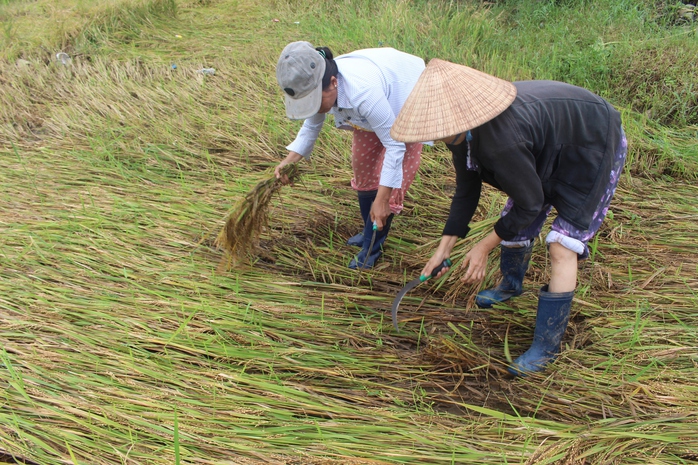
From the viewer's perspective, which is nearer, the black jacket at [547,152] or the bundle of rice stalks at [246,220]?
the black jacket at [547,152]

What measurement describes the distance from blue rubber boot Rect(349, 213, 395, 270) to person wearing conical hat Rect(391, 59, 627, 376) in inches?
25.1

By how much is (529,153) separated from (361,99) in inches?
27.5

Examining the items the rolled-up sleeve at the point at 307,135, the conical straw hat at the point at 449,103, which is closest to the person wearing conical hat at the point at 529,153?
the conical straw hat at the point at 449,103

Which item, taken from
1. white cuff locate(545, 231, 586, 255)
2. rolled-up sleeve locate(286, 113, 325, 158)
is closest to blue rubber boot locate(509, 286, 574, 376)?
white cuff locate(545, 231, 586, 255)

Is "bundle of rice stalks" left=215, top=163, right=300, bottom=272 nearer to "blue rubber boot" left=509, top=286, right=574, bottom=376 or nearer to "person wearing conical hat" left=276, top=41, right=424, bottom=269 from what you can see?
"person wearing conical hat" left=276, top=41, right=424, bottom=269

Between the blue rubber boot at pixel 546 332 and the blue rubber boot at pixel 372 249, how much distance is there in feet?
2.72

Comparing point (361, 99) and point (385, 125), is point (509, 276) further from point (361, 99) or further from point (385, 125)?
point (361, 99)

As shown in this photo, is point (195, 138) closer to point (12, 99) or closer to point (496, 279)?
point (12, 99)

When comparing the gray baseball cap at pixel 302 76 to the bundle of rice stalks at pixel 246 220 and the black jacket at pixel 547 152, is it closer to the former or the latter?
the bundle of rice stalks at pixel 246 220

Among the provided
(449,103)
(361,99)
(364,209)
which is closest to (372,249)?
(364,209)

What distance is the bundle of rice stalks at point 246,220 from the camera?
93.5 inches

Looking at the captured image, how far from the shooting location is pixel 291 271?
98.2 inches

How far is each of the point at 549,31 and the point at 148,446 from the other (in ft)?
12.6

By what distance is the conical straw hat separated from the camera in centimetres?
148
